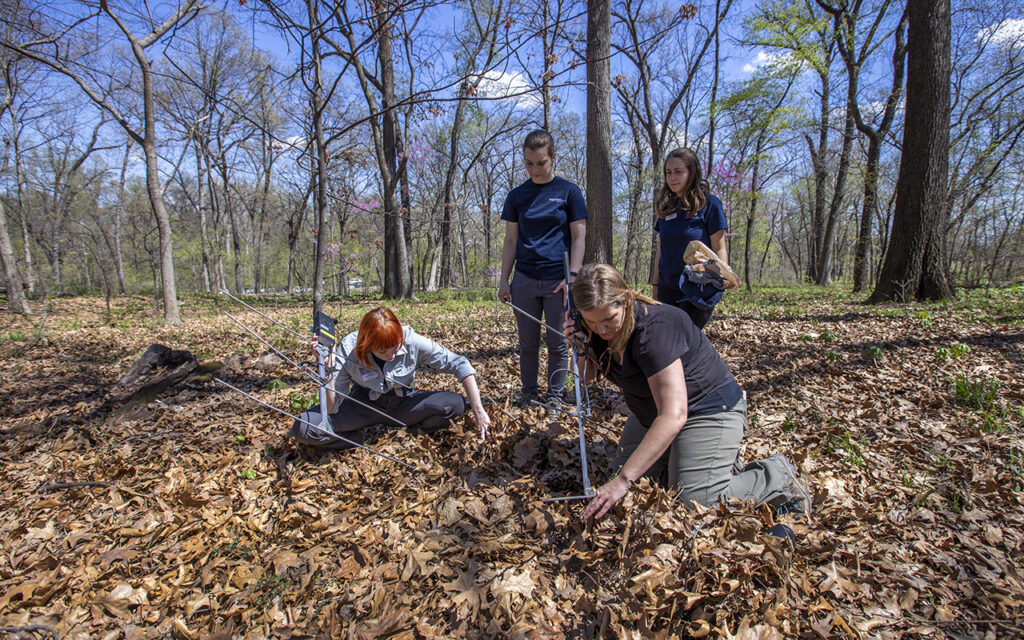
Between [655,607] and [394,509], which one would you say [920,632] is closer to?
[655,607]

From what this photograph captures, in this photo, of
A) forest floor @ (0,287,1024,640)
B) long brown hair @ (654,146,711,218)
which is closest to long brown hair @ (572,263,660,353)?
forest floor @ (0,287,1024,640)

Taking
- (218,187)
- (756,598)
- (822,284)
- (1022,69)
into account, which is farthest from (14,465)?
(218,187)

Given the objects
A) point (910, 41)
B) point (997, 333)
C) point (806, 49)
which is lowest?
point (997, 333)

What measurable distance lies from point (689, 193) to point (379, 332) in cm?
221

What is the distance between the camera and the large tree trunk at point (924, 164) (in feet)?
21.1

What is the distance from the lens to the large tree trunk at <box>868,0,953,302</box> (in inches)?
253

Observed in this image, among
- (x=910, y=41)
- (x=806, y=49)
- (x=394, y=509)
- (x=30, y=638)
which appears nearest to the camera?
(x=30, y=638)

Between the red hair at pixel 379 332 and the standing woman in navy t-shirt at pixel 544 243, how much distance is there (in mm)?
853

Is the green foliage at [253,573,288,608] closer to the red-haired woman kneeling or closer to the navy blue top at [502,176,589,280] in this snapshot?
the red-haired woman kneeling

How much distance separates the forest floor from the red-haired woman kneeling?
0.51ft

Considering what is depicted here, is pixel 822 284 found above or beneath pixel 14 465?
above

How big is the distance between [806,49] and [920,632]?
13.8m

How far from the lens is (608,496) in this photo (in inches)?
82.0

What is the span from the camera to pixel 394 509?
262 cm
